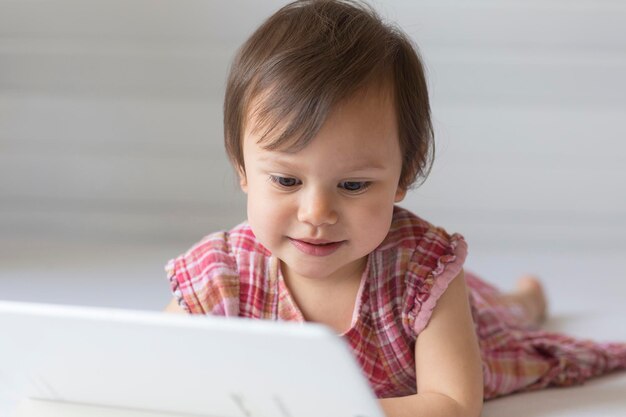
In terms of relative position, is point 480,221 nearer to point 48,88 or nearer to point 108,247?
point 108,247

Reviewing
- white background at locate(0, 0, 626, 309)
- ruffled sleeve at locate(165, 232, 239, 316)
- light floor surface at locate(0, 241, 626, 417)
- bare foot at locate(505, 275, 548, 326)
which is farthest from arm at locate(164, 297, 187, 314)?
white background at locate(0, 0, 626, 309)

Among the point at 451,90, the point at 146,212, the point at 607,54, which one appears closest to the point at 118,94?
the point at 146,212

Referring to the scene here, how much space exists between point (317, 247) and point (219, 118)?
1067 mm

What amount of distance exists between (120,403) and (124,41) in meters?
1.24

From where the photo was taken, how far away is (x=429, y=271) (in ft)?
4.37

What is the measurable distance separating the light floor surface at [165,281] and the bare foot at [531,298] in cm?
3

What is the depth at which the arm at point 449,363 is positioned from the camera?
1.23 m

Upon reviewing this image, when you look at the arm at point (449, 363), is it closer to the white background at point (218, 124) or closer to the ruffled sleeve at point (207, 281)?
the ruffled sleeve at point (207, 281)

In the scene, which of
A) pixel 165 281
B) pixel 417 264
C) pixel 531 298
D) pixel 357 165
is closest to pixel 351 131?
pixel 357 165

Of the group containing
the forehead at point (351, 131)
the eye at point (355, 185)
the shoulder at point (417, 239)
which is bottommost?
the shoulder at point (417, 239)

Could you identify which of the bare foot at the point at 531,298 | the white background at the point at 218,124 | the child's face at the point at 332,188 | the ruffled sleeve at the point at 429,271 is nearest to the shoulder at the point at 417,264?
the ruffled sleeve at the point at 429,271

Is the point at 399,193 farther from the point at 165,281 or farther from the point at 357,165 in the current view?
the point at 165,281

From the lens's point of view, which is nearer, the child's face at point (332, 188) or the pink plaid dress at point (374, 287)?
the child's face at point (332, 188)

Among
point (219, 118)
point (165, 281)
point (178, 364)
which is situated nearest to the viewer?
point (178, 364)
